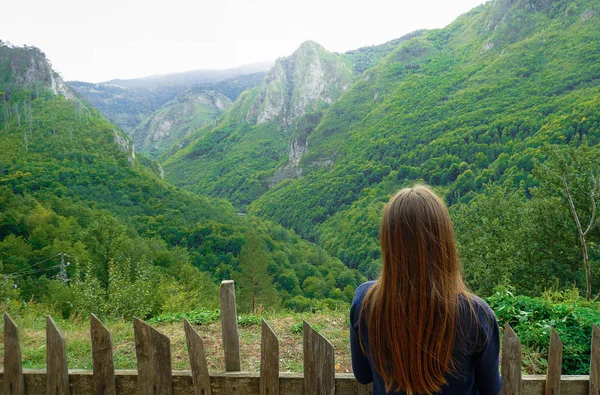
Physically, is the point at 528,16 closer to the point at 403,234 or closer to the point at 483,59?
the point at 483,59

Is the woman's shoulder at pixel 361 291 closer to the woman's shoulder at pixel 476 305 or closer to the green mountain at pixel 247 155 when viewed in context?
the woman's shoulder at pixel 476 305

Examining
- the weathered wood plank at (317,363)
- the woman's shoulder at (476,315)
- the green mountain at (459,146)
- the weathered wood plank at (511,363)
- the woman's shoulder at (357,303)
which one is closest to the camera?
the woman's shoulder at (476,315)

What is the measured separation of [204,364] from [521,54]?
133 meters

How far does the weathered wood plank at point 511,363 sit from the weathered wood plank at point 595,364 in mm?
405

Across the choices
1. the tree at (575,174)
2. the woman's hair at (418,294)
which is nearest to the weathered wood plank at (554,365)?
the woman's hair at (418,294)

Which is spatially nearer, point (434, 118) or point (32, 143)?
point (32, 143)

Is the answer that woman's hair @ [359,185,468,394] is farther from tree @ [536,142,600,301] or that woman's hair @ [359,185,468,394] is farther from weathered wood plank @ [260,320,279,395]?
tree @ [536,142,600,301]

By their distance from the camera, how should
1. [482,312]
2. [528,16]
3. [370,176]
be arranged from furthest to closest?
[528,16] → [370,176] → [482,312]

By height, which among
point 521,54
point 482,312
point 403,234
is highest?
point 521,54

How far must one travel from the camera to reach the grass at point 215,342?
135 inches

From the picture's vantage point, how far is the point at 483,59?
129m

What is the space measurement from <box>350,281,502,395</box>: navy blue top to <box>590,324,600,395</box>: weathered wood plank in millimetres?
712

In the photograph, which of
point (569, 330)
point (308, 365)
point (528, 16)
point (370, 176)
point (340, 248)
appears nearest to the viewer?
point (308, 365)

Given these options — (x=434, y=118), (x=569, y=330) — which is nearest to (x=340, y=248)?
(x=434, y=118)
